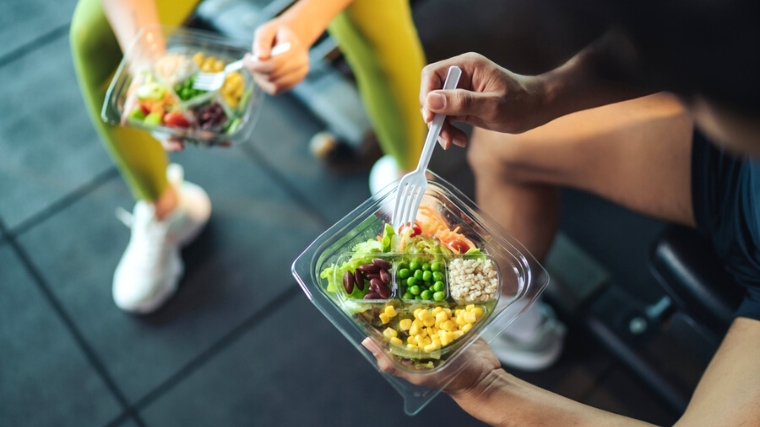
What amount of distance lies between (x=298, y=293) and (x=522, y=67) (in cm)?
82

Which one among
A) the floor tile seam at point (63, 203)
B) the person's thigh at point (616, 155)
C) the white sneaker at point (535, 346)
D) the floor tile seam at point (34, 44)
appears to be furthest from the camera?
the floor tile seam at point (34, 44)

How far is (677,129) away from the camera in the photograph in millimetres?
834

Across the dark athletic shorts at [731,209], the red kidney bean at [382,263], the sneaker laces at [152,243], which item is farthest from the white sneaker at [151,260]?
the dark athletic shorts at [731,209]

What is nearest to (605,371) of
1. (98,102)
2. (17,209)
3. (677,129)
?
(677,129)

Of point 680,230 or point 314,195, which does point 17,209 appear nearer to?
point 314,195

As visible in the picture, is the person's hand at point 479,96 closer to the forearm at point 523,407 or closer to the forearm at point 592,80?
the forearm at point 592,80

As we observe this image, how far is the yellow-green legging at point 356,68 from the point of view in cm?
102

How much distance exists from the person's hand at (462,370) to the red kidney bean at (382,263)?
0.09 meters

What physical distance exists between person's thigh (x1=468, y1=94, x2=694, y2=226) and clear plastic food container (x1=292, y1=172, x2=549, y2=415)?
0.25 metres

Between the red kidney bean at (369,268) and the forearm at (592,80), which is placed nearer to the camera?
the forearm at (592,80)

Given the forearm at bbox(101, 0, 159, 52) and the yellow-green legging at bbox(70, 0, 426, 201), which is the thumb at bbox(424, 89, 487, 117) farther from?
the forearm at bbox(101, 0, 159, 52)

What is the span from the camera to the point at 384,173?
4.72 ft

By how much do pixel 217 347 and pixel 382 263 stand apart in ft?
2.56

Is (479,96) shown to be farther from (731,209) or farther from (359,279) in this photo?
(731,209)
